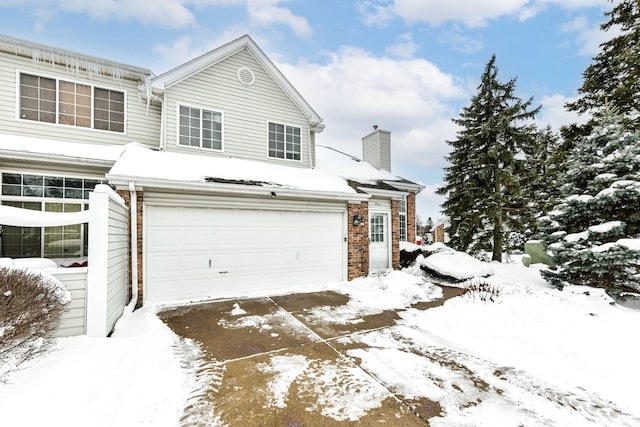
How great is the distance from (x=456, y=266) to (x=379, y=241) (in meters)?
2.66

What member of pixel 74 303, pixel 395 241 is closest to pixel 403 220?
pixel 395 241

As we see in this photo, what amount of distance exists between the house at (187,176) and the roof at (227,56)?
0.11 feet

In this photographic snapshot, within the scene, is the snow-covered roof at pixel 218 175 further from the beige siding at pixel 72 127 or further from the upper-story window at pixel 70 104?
the upper-story window at pixel 70 104

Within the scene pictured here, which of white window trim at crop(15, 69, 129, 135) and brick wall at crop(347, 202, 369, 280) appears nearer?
white window trim at crop(15, 69, 129, 135)

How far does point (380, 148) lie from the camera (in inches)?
560

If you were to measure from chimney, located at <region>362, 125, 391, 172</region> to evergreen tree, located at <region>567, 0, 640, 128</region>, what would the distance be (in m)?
7.67

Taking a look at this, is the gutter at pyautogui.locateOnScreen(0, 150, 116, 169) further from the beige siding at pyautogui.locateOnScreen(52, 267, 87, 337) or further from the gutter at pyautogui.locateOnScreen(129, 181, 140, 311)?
the beige siding at pyautogui.locateOnScreen(52, 267, 87, 337)

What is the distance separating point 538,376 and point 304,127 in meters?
9.55

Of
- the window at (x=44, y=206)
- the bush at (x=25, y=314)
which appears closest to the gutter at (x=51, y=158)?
the window at (x=44, y=206)

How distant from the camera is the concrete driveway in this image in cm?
271

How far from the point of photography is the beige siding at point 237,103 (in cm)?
891

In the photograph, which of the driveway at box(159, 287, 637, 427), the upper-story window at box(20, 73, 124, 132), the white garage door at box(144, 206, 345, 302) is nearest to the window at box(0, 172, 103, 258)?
the upper-story window at box(20, 73, 124, 132)

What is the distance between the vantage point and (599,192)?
7078mm

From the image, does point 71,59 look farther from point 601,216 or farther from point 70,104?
point 601,216
